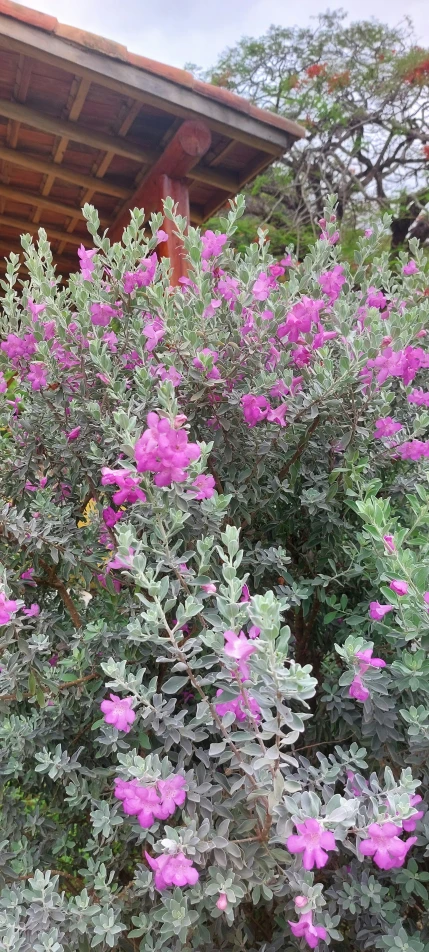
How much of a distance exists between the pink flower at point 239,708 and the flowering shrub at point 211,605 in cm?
1

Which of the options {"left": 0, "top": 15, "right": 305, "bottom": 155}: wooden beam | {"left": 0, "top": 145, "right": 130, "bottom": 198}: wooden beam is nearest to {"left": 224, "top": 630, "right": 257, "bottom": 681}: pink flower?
{"left": 0, "top": 15, "right": 305, "bottom": 155}: wooden beam

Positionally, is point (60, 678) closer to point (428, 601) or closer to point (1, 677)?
point (1, 677)

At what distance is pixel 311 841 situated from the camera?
92 cm

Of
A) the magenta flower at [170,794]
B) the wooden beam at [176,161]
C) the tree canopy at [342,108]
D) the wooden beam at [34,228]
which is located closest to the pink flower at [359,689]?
the magenta flower at [170,794]

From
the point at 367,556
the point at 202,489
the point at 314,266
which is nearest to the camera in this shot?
the point at 202,489

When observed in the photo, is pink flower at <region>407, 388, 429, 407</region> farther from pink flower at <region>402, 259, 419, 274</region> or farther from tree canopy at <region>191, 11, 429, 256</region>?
tree canopy at <region>191, 11, 429, 256</region>

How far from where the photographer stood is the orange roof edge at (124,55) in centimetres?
252

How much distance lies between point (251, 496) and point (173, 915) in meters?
0.79

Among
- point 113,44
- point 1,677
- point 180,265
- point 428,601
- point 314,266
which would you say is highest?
point 113,44

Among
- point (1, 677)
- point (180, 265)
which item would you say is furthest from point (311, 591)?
point (180, 265)

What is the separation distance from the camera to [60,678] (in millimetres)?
1400

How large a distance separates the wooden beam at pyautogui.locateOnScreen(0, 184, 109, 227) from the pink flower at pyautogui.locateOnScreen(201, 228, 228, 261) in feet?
8.18

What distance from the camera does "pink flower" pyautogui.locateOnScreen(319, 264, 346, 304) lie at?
1678 millimetres

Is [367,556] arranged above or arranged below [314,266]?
below
